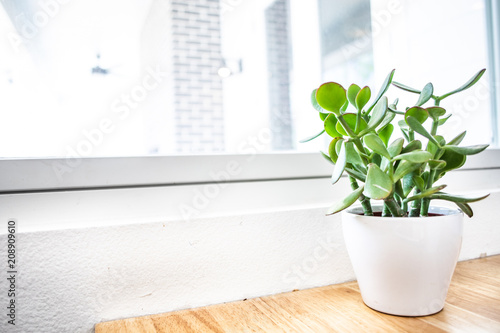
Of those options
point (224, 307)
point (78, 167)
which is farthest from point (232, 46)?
point (224, 307)

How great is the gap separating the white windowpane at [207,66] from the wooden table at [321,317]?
373 millimetres

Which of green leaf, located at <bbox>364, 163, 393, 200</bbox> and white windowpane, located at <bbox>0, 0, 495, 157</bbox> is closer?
green leaf, located at <bbox>364, 163, 393, 200</bbox>

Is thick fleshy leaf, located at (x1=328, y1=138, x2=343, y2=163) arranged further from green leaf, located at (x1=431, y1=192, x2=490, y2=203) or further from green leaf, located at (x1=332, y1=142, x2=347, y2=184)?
green leaf, located at (x1=431, y1=192, x2=490, y2=203)

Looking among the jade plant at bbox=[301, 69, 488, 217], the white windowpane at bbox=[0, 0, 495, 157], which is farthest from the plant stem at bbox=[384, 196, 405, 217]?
the white windowpane at bbox=[0, 0, 495, 157]

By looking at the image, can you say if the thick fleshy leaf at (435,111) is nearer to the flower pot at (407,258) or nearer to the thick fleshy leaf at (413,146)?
the thick fleshy leaf at (413,146)

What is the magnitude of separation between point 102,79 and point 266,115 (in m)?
0.54

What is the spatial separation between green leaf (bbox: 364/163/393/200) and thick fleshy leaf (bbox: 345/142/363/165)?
0.18 ft

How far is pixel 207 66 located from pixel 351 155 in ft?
2.57

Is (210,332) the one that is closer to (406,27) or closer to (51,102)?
(51,102)

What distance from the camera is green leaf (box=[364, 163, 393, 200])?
46 centimetres

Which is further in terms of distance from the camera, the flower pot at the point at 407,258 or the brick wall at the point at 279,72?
the brick wall at the point at 279,72

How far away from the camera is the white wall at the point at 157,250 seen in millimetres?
553

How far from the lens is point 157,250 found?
2.02 feet

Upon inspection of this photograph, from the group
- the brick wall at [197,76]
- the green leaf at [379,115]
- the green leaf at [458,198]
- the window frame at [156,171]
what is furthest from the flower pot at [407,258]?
the brick wall at [197,76]
